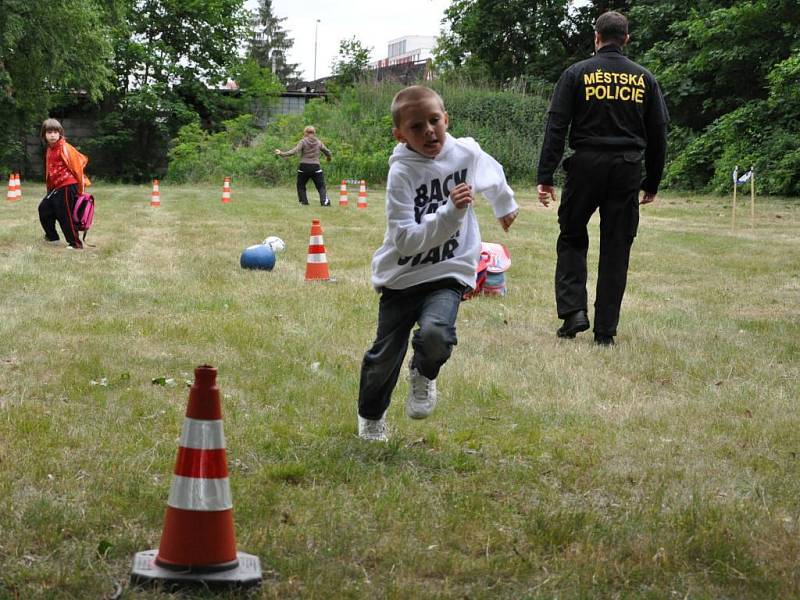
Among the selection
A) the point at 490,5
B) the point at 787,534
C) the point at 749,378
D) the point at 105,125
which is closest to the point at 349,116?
the point at 490,5

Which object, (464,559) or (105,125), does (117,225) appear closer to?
(464,559)

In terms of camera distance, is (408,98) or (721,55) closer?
(408,98)

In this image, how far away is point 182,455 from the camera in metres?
3.50

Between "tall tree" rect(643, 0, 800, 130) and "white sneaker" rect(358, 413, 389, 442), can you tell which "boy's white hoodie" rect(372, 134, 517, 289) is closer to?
"white sneaker" rect(358, 413, 389, 442)

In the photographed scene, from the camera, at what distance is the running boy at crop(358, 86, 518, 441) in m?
4.86

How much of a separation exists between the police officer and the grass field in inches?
26.4

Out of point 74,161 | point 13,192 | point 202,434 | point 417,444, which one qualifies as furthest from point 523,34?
point 202,434

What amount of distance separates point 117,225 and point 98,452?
1391 cm

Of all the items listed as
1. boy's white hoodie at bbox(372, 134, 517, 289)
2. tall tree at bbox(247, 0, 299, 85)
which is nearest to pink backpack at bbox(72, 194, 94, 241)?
boy's white hoodie at bbox(372, 134, 517, 289)

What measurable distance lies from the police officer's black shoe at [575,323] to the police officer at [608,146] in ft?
0.41

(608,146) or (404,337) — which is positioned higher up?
(608,146)

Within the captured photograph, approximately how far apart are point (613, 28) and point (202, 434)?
18.1 feet

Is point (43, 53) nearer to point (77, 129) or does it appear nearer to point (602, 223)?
point (77, 129)

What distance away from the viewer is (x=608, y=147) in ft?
26.0
